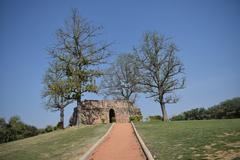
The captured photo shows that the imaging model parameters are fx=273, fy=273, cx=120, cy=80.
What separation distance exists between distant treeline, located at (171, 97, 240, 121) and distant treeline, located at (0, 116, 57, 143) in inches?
1299

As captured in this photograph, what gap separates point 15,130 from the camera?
202ft

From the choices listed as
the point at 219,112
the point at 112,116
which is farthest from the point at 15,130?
the point at 219,112

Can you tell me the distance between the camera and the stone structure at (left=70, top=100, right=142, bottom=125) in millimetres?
37031

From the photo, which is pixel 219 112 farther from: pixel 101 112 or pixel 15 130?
pixel 15 130

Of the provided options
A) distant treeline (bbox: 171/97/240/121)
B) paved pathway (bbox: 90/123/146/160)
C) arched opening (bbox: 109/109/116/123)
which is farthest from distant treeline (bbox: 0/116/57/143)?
paved pathway (bbox: 90/123/146/160)

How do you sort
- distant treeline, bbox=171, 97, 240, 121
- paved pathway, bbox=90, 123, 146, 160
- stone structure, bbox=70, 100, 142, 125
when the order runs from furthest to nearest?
distant treeline, bbox=171, 97, 240, 121 → stone structure, bbox=70, 100, 142, 125 → paved pathway, bbox=90, 123, 146, 160

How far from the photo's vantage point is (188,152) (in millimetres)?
11797

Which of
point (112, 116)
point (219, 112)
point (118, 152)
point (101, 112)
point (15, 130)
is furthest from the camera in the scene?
point (15, 130)

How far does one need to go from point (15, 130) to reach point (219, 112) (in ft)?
145

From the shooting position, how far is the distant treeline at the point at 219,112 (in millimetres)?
38550

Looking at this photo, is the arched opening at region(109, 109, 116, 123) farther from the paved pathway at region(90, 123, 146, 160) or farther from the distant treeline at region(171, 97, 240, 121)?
the paved pathway at region(90, 123, 146, 160)

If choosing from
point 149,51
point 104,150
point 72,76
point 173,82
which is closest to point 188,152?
point 104,150

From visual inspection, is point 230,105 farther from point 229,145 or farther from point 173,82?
point 229,145

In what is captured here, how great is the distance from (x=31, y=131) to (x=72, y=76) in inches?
1349
